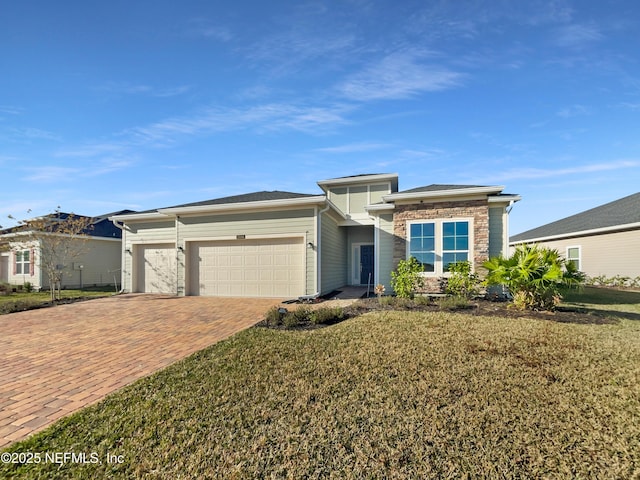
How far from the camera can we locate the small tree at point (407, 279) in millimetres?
9383

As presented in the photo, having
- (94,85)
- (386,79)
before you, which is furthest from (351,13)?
(94,85)

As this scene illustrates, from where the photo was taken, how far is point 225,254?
12.1 meters

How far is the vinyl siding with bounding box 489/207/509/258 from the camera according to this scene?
1061cm

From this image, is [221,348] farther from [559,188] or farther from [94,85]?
[559,188]

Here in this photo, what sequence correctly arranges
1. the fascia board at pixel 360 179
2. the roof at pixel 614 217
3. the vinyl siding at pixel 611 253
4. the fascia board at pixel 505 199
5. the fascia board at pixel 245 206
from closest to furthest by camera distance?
1. the fascia board at pixel 505 199
2. the fascia board at pixel 245 206
3. the vinyl siding at pixel 611 253
4. the roof at pixel 614 217
5. the fascia board at pixel 360 179

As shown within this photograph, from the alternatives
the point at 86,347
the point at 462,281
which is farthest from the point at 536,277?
the point at 86,347

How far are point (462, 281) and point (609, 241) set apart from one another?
454 inches

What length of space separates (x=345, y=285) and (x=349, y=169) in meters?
6.81

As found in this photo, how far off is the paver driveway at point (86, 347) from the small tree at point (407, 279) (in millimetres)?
4295

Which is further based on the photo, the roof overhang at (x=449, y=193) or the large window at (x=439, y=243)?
the large window at (x=439, y=243)

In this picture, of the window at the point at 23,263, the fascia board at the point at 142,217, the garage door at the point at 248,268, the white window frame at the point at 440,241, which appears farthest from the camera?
the window at the point at 23,263

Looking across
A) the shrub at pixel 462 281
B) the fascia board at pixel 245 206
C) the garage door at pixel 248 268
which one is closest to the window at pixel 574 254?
the shrub at pixel 462 281

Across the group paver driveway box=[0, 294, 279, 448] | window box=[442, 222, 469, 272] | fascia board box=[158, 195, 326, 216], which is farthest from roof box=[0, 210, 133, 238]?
window box=[442, 222, 469, 272]

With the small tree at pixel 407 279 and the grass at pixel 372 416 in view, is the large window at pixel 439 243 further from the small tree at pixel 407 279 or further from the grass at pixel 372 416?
the grass at pixel 372 416
